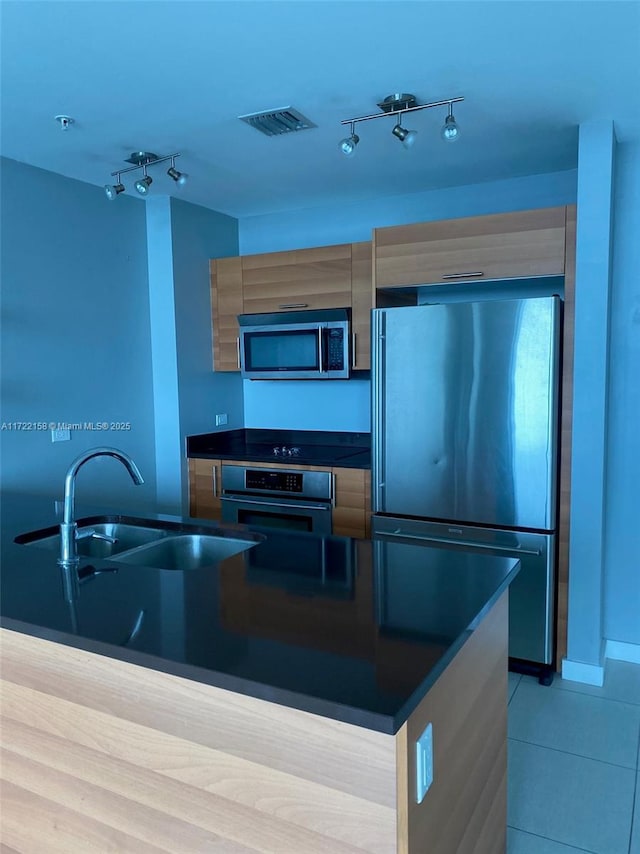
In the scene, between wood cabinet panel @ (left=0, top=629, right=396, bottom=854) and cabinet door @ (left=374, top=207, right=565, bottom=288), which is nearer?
wood cabinet panel @ (left=0, top=629, right=396, bottom=854)

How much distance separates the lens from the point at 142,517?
214 cm

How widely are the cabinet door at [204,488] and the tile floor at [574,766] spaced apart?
74.5 inches

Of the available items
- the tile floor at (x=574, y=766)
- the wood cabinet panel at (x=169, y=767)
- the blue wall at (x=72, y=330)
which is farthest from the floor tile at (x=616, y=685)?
the blue wall at (x=72, y=330)

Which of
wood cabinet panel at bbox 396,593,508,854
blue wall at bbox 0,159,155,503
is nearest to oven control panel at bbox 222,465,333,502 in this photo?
blue wall at bbox 0,159,155,503

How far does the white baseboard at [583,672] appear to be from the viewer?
9.04 ft

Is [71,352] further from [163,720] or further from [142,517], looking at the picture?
[163,720]

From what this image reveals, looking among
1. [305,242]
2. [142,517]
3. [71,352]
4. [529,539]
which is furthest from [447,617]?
[305,242]

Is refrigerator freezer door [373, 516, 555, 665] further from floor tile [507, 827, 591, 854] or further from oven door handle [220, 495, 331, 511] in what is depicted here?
floor tile [507, 827, 591, 854]

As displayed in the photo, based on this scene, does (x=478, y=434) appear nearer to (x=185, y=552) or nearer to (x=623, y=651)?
(x=623, y=651)

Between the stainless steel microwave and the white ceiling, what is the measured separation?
2.71 feet

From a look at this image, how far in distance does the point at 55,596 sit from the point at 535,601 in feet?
7.09

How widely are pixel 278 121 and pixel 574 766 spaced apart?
9.02ft

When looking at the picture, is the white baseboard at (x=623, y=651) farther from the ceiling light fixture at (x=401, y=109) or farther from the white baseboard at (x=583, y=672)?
the ceiling light fixture at (x=401, y=109)

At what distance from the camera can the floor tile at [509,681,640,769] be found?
2.32 m
